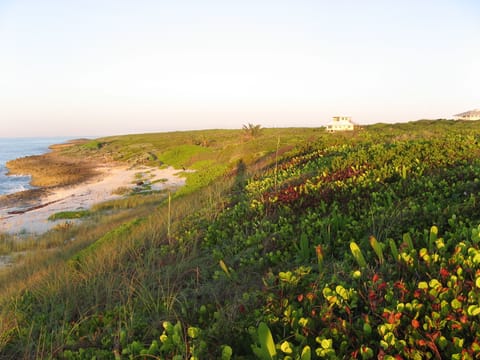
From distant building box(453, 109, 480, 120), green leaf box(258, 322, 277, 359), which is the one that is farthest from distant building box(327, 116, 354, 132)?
green leaf box(258, 322, 277, 359)

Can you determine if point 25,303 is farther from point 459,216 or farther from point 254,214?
point 459,216

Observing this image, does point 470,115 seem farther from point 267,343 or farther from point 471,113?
point 267,343

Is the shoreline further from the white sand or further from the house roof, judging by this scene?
the house roof

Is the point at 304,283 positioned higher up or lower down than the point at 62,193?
higher up

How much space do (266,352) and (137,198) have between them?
1803 centimetres

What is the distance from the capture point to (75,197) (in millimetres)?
21531

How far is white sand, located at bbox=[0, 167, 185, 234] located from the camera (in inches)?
573

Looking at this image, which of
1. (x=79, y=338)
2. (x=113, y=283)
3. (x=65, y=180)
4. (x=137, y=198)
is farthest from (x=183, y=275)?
(x=65, y=180)

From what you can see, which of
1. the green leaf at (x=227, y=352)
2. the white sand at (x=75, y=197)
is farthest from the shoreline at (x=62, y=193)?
the green leaf at (x=227, y=352)

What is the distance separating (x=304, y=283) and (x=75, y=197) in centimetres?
2195

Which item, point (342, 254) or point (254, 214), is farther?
point (254, 214)

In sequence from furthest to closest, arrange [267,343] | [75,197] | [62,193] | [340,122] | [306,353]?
[340,122] → [62,193] → [75,197] → [267,343] → [306,353]

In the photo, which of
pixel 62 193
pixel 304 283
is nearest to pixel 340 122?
pixel 62 193

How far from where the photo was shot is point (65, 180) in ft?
97.9
